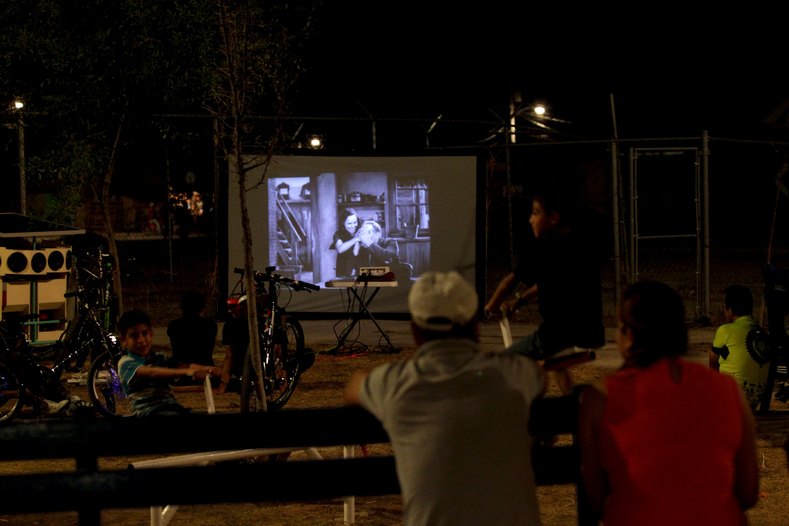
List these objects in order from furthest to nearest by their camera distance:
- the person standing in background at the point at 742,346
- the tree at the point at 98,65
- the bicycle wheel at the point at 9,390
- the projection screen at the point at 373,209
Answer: the projection screen at the point at 373,209 → the tree at the point at 98,65 → the bicycle wheel at the point at 9,390 → the person standing in background at the point at 742,346

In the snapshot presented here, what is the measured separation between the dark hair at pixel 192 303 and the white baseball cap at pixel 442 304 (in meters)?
5.70

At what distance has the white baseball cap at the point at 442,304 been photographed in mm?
2988

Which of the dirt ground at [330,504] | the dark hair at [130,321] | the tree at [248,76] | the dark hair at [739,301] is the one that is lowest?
the dirt ground at [330,504]

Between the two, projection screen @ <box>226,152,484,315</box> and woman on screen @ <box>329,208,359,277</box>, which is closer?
woman on screen @ <box>329,208,359,277</box>

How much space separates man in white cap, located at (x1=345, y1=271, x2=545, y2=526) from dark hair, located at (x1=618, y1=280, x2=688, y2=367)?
29cm

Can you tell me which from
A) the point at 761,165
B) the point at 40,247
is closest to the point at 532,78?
the point at 761,165

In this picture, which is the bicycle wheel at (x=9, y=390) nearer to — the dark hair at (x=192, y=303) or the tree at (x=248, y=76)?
the dark hair at (x=192, y=303)

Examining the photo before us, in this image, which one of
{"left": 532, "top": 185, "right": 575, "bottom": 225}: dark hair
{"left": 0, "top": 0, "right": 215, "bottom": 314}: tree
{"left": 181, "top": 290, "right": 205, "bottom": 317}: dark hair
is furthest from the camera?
{"left": 0, "top": 0, "right": 215, "bottom": 314}: tree

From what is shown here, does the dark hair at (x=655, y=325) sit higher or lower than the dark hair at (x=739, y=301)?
higher

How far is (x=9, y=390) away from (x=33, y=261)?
243 centimetres

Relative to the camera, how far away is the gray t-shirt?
287cm

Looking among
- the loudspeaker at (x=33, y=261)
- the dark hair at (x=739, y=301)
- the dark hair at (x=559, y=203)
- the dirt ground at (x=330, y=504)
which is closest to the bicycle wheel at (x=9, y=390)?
the dirt ground at (x=330, y=504)

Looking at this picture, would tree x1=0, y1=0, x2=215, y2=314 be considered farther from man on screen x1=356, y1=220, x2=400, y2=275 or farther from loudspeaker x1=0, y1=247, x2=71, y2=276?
man on screen x1=356, y1=220, x2=400, y2=275

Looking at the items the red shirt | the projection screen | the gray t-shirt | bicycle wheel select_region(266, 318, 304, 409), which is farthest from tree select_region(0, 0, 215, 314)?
the red shirt
